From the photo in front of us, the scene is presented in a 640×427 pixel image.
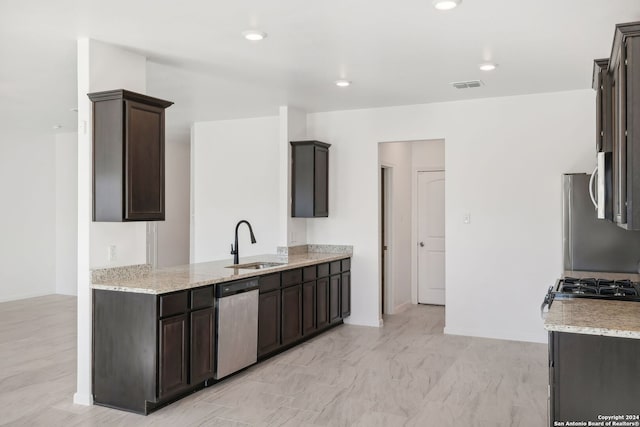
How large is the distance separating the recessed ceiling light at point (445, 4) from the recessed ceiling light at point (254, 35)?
1.17 meters

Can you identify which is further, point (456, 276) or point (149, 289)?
point (456, 276)

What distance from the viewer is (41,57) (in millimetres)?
4273

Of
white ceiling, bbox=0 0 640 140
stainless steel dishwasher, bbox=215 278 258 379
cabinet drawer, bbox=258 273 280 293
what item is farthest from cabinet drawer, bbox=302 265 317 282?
white ceiling, bbox=0 0 640 140

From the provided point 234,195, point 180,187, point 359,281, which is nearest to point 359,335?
point 359,281

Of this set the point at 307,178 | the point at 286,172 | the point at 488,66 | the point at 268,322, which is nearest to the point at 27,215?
the point at 286,172

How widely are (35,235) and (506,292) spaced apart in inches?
275

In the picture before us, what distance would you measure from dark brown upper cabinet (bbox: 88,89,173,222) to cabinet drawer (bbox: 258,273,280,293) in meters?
1.20

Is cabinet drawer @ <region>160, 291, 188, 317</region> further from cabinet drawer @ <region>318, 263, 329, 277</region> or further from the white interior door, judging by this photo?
the white interior door

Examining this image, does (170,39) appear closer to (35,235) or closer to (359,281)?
(359,281)

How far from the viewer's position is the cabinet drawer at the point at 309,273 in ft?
17.8

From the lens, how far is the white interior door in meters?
7.75

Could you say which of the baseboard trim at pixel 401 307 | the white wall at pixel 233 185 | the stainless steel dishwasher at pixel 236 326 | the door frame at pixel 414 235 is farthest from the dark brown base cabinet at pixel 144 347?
the door frame at pixel 414 235

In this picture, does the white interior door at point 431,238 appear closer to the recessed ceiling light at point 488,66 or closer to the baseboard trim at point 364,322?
the baseboard trim at point 364,322

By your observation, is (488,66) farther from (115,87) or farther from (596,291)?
(115,87)
